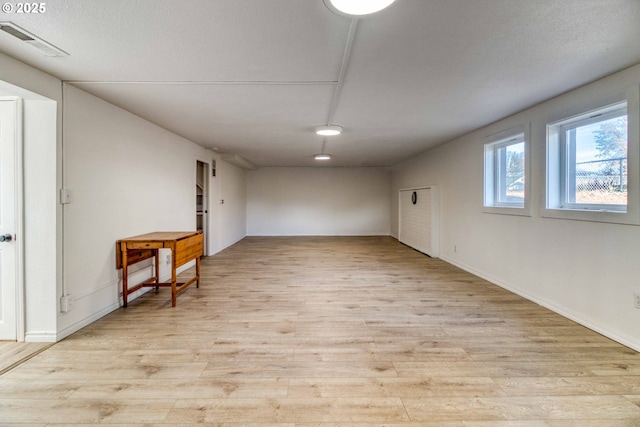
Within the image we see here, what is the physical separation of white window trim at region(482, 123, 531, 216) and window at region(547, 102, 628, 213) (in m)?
0.30

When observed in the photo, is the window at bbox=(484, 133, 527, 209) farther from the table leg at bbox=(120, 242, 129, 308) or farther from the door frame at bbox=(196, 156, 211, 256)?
the door frame at bbox=(196, 156, 211, 256)

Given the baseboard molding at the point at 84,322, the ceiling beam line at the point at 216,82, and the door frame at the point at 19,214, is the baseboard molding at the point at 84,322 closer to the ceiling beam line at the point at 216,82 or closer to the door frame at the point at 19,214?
the door frame at the point at 19,214

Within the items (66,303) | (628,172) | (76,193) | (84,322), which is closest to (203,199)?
(76,193)

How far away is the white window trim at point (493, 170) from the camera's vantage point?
3.36 meters

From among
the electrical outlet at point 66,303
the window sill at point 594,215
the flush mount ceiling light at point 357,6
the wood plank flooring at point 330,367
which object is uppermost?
the flush mount ceiling light at point 357,6

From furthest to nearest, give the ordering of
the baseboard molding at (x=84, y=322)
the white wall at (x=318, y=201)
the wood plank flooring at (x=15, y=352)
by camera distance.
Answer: the white wall at (x=318, y=201) → the baseboard molding at (x=84, y=322) → the wood plank flooring at (x=15, y=352)

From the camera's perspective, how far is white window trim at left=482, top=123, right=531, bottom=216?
336 centimetres

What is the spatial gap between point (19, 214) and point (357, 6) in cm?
305

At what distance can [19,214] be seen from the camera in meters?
2.31

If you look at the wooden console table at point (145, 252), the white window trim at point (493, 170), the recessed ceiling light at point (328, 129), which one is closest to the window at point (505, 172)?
the white window trim at point (493, 170)

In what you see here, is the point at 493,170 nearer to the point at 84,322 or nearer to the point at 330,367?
the point at 330,367

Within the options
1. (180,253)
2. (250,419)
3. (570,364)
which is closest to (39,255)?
(180,253)

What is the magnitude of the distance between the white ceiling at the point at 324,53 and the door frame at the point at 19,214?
1.63ft

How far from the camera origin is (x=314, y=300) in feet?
10.9
